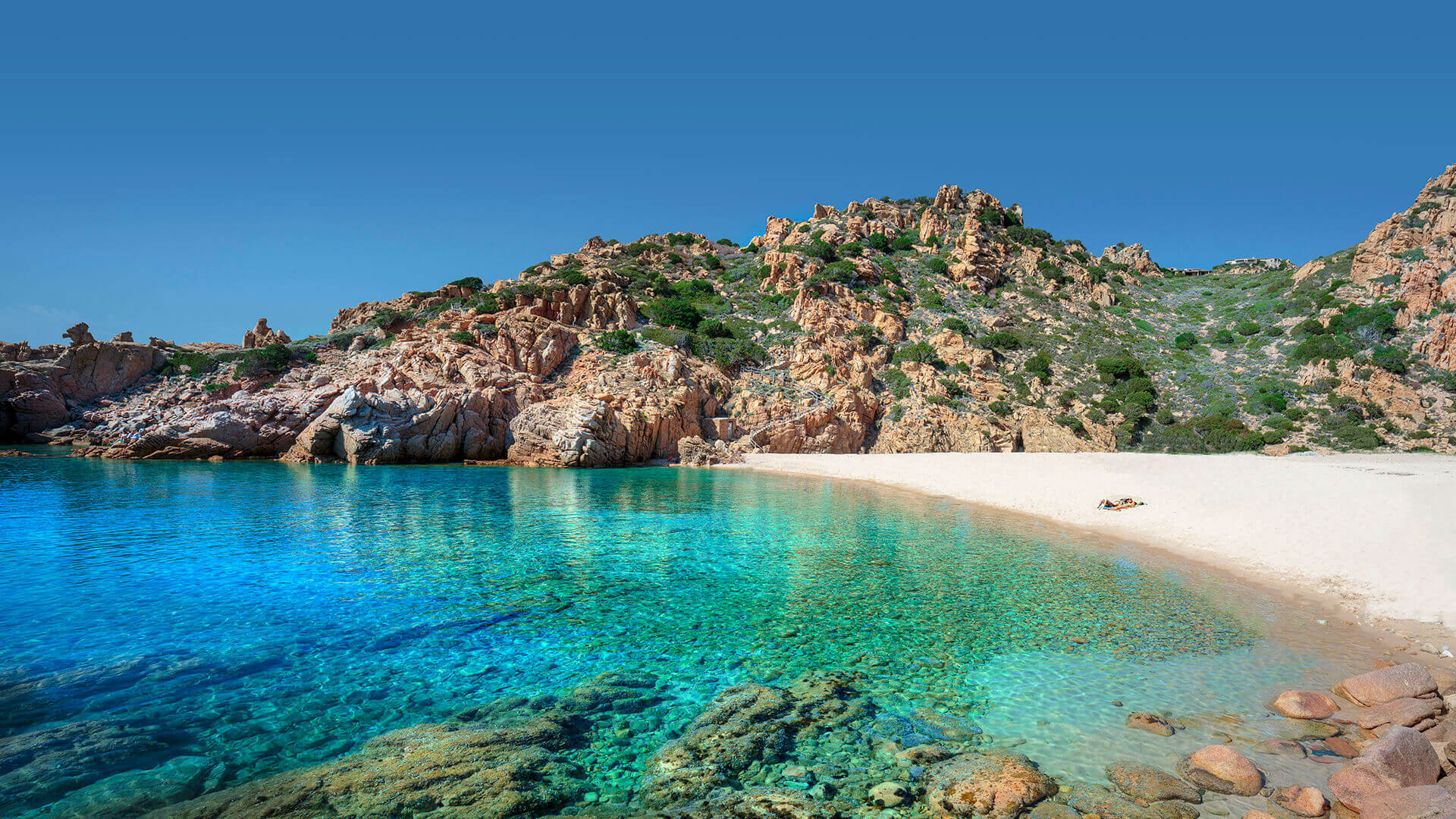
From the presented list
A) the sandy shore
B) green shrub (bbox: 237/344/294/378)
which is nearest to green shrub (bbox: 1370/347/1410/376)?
the sandy shore

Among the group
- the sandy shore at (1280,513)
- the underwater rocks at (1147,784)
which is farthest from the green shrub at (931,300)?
the underwater rocks at (1147,784)

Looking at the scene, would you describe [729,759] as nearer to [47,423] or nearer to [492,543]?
[492,543]

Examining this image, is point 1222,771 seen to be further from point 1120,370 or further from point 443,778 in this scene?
point 1120,370

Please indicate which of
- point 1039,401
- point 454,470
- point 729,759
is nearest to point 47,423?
point 454,470

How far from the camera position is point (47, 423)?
36.4 m

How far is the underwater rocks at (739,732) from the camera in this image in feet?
15.4

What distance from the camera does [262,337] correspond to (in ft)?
150

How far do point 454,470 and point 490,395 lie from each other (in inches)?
342

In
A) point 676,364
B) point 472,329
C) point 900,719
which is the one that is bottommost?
point 900,719

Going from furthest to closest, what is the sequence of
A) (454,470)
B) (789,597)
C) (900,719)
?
(454,470), (789,597), (900,719)

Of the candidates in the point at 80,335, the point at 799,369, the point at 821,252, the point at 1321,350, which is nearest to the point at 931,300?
the point at 821,252

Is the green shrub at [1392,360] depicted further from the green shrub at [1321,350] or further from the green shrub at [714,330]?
the green shrub at [714,330]

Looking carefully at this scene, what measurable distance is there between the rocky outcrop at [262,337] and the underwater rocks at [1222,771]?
55.1 metres

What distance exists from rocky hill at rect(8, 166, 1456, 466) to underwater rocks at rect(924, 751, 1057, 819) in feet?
97.5
